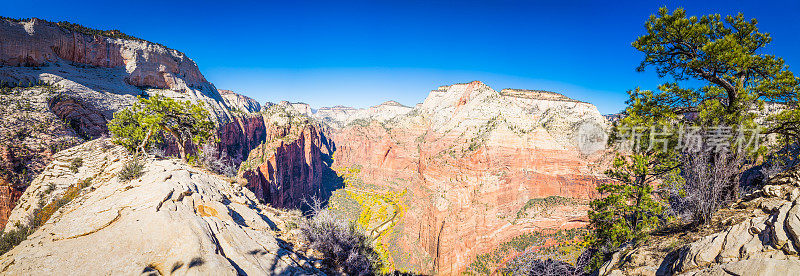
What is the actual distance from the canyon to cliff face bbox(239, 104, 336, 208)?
42 centimetres

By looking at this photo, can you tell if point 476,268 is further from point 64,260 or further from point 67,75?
point 67,75

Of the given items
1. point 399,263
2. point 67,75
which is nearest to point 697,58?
point 399,263

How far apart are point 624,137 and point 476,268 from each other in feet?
102

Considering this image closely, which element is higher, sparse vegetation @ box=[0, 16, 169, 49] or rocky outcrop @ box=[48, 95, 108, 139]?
sparse vegetation @ box=[0, 16, 169, 49]

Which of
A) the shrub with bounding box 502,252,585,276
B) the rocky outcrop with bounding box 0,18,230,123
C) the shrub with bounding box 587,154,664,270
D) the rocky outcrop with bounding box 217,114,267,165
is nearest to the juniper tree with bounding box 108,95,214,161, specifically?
the shrub with bounding box 502,252,585,276

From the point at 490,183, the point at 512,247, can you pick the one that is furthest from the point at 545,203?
the point at 512,247

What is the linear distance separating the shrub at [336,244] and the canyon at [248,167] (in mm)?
1173

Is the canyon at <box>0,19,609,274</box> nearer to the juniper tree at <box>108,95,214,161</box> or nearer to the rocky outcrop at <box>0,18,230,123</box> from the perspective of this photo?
the rocky outcrop at <box>0,18,230,123</box>

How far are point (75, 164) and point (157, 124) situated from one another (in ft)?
12.2

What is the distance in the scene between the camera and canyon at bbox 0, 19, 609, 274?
7.86 meters

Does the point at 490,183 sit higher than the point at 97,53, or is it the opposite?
the point at 97,53

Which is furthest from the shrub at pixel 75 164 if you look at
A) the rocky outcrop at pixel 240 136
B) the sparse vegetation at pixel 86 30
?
the sparse vegetation at pixel 86 30

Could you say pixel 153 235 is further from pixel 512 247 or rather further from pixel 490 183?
pixel 512 247

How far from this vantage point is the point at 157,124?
1505cm
